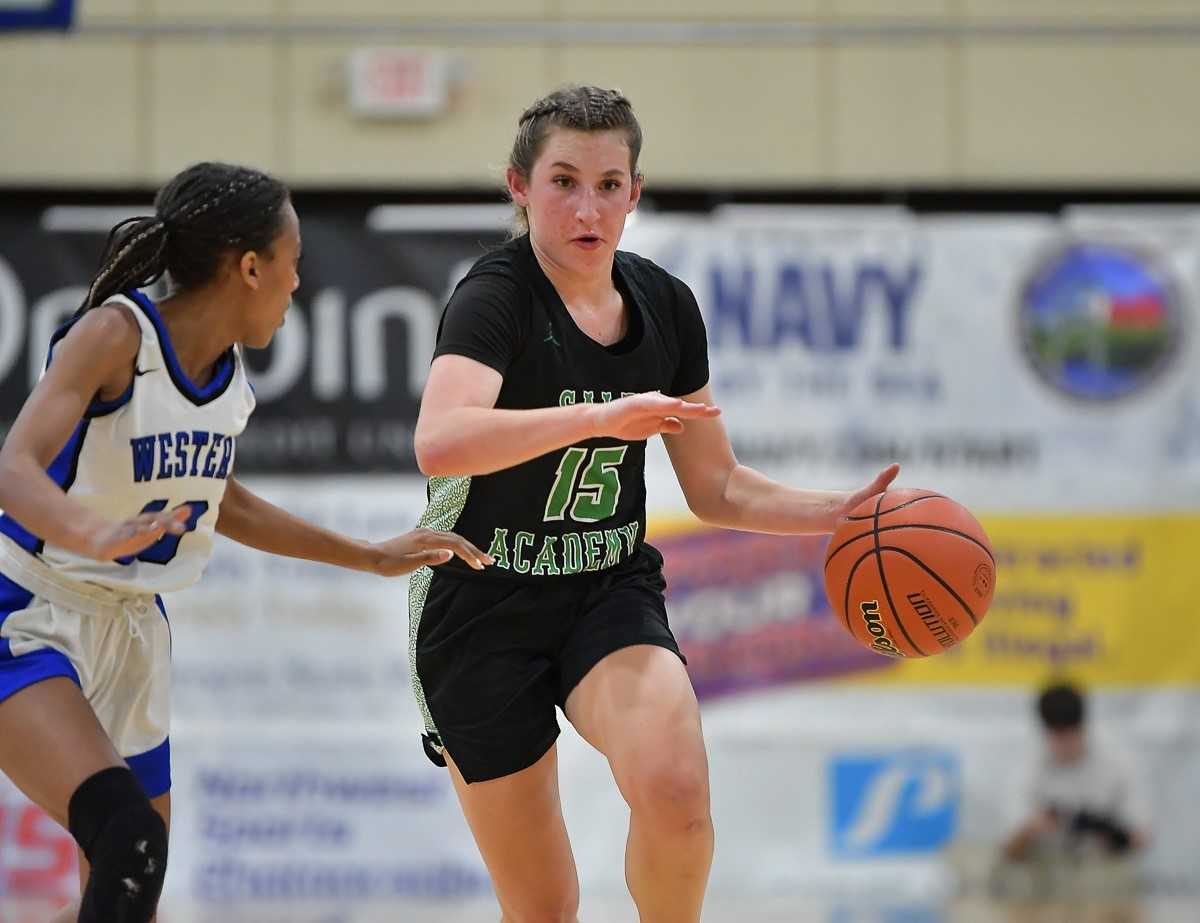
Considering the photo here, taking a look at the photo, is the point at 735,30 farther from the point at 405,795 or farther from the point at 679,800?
the point at 679,800

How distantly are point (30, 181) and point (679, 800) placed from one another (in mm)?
6031

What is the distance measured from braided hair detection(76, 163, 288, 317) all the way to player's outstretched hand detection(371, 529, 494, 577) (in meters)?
0.68

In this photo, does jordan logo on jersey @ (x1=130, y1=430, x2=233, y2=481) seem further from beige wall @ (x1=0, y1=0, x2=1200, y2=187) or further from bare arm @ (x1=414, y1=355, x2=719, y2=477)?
beige wall @ (x1=0, y1=0, x2=1200, y2=187)

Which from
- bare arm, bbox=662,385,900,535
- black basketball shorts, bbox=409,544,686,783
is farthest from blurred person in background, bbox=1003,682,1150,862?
black basketball shorts, bbox=409,544,686,783

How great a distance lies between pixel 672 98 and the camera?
7.84 metres

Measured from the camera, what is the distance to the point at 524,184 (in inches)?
129

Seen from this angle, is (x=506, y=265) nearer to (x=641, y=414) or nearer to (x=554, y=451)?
(x=554, y=451)

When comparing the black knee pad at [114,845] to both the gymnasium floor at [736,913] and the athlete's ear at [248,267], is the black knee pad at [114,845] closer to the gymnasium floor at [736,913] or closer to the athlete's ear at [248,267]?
the athlete's ear at [248,267]

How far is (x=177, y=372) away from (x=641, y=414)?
101 cm

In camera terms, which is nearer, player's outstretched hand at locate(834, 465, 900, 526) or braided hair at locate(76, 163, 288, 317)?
braided hair at locate(76, 163, 288, 317)

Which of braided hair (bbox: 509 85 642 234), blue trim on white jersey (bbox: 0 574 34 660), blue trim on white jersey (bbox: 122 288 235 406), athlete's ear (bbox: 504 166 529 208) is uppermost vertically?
braided hair (bbox: 509 85 642 234)

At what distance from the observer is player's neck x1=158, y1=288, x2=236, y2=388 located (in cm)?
313

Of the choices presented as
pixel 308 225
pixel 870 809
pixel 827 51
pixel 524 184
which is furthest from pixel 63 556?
pixel 827 51

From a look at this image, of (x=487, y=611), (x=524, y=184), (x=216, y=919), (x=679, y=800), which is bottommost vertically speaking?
(x=216, y=919)
